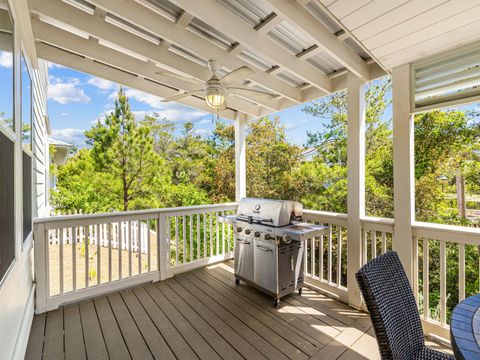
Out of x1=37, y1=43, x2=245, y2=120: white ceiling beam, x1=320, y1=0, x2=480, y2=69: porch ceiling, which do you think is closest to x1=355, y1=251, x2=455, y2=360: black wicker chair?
x1=320, y1=0, x2=480, y2=69: porch ceiling

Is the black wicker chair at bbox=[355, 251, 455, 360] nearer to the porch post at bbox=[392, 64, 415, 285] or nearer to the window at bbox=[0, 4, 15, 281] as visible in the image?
the porch post at bbox=[392, 64, 415, 285]

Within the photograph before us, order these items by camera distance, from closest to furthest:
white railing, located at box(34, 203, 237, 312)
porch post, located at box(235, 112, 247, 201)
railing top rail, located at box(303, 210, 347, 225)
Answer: white railing, located at box(34, 203, 237, 312), railing top rail, located at box(303, 210, 347, 225), porch post, located at box(235, 112, 247, 201)

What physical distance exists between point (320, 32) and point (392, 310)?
90.3 inches

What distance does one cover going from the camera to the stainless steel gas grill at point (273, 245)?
2.85 m

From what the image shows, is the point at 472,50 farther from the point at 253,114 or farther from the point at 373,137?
the point at 373,137

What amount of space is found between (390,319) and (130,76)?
392cm

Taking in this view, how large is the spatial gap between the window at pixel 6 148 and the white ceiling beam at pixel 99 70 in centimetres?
160

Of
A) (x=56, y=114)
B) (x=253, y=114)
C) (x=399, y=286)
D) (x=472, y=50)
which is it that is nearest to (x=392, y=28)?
(x=472, y=50)

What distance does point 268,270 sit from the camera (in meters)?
2.96

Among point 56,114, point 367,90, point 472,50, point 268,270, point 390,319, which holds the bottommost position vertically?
point 268,270

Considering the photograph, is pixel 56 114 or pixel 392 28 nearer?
pixel 392 28

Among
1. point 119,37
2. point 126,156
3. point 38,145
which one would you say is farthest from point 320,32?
point 126,156

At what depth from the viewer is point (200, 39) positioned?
8.63 ft

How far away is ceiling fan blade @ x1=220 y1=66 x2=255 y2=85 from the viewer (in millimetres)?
2271
